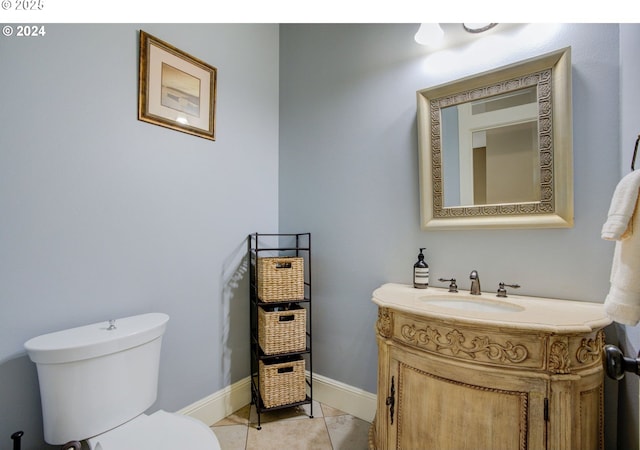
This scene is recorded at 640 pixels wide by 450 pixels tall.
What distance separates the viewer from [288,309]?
174 centimetres

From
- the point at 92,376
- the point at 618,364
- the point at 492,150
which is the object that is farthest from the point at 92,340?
the point at 492,150

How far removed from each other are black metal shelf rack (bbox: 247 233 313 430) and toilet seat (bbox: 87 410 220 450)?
1.91ft

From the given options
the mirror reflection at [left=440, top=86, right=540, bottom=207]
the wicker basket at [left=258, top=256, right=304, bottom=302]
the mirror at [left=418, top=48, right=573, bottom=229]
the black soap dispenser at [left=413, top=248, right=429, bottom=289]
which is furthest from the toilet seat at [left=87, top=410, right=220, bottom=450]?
the mirror reflection at [left=440, top=86, right=540, bottom=207]

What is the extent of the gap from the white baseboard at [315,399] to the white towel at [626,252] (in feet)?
4.41

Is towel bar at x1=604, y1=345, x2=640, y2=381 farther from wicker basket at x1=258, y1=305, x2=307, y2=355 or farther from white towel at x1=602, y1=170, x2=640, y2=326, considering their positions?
wicker basket at x1=258, y1=305, x2=307, y2=355

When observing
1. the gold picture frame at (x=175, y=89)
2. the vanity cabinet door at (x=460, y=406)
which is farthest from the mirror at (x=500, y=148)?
the gold picture frame at (x=175, y=89)

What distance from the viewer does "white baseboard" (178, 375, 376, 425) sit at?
5.25 feet

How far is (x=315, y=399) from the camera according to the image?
1855mm

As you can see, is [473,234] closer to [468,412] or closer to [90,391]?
[468,412]

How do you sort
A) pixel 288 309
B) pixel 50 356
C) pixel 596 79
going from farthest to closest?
pixel 288 309 < pixel 596 79 < pixel 50 356

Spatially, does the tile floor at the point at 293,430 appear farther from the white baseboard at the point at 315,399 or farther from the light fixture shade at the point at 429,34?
the light fixture shade at the point at 429,34

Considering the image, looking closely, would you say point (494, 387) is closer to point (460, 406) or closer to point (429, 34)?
point (460, 406)

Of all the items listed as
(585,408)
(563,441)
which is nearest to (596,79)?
(585,408)
